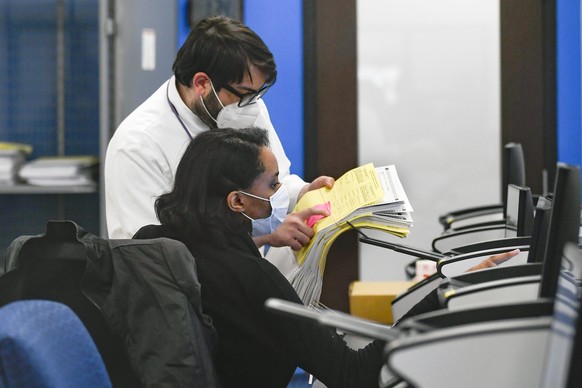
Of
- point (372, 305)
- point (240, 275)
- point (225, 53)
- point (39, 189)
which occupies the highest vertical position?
point (225, 53)

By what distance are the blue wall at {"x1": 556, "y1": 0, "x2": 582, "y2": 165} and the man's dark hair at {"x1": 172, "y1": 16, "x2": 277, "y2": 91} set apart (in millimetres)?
2329

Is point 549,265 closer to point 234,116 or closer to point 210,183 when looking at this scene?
point 210,183

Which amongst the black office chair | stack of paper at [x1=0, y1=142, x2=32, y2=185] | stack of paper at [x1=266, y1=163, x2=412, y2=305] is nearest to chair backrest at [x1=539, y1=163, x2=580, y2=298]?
the black office chair

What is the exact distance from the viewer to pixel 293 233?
1.93 metres

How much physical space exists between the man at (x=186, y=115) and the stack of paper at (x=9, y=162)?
132 cm

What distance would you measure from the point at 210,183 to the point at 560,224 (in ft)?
2.65

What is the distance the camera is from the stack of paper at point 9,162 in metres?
3.39

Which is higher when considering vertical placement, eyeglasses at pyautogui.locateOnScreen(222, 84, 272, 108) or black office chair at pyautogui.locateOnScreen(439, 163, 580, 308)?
eyeglasses at pyautogui.locateOnScreen(222, 84, 272, 108)

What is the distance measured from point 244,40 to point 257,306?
0.77 meters

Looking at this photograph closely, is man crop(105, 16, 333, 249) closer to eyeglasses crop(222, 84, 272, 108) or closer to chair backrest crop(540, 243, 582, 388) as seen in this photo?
eyeglasses crop(222, 84, 272, 108)

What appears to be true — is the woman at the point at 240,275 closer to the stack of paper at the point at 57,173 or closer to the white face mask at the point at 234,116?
the white face mask at the point at 234,116

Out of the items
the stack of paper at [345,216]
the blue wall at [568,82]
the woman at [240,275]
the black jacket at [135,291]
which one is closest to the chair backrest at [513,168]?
the stack of paper at [345,216]

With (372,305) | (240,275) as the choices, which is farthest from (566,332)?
(372,305)

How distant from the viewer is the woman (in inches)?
62.5
